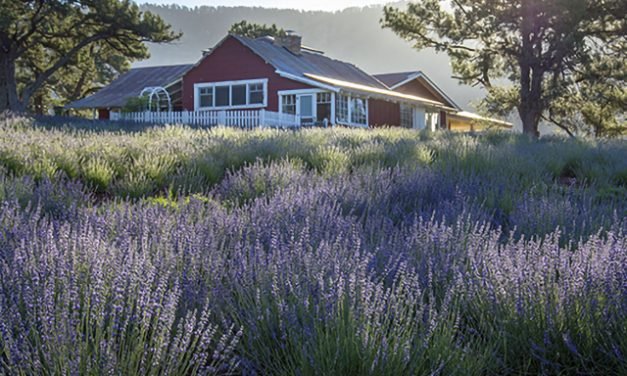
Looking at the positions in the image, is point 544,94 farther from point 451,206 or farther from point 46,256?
point 46,256

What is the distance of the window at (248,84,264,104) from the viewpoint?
29.4 metres

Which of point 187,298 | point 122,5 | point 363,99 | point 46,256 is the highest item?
point 122,5

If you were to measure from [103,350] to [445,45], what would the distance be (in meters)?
29.6

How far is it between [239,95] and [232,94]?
0.33 meters

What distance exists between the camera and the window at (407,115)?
35.1 metres

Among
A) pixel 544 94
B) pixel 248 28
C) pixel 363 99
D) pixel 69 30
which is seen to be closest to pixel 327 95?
pixel 363 99

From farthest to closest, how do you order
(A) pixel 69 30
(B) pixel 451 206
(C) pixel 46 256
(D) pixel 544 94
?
(A) pixel 69 30 → (D) pixel 544 94 → (B) pixel 451 206 → (C) pixel 46 256

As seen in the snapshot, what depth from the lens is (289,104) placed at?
1143 inches

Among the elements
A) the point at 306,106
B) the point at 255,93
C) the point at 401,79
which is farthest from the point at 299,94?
the point at 401,79

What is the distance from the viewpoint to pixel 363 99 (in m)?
31.1

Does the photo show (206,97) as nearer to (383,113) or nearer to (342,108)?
(342,108)

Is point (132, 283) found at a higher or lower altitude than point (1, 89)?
lower

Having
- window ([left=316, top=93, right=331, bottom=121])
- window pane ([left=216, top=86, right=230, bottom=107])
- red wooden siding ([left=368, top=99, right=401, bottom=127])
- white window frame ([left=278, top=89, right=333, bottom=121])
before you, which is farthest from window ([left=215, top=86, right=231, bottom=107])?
red wooden siding ([left=368, top=99, right=401, bottom=127])

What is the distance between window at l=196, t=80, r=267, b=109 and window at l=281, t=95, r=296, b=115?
0.94m
